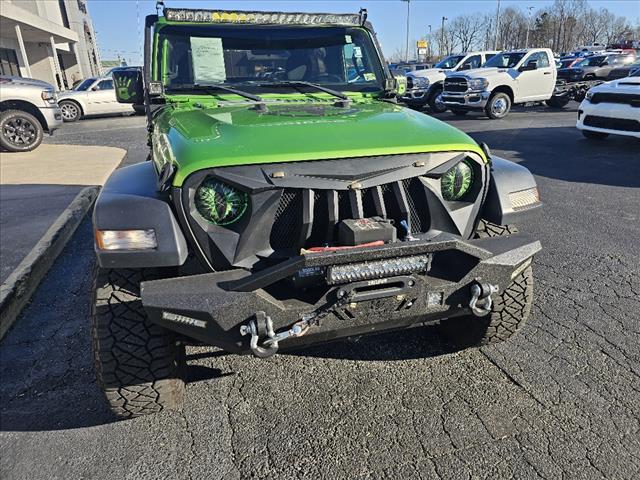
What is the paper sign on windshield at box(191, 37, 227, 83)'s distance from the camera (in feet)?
11.5

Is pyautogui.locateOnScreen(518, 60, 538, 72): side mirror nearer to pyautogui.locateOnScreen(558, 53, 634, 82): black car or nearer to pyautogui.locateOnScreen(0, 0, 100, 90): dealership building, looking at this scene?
pyautogui.locateOnScreen(558, 53, 634, 82): black car

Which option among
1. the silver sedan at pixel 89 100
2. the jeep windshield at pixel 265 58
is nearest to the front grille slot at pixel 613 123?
the jeep windshield at pixel 265 58

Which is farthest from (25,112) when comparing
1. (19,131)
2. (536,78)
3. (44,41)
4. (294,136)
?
(44,41)

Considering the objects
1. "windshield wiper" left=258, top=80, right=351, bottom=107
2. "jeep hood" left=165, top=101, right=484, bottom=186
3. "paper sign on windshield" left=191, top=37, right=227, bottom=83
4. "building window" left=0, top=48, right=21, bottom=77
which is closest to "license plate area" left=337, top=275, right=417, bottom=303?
"jeep hood" left=165, top=101, right=484, bottom=186

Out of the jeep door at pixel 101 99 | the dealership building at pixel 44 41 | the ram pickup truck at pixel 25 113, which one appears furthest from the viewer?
the dealership building at pixel 44 41

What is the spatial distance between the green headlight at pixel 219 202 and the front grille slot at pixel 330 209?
0.18 metres

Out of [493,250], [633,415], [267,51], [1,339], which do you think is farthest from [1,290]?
[633,415]

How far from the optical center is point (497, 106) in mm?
14203

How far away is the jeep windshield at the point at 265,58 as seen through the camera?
351cm

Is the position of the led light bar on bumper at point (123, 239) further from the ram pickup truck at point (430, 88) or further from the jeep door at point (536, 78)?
the jeep door at point (536, 78)

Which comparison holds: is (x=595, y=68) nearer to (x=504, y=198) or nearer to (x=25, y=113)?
(x=25, y=113)

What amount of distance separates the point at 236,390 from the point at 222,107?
1.81 m

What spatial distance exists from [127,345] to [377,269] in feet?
4.11


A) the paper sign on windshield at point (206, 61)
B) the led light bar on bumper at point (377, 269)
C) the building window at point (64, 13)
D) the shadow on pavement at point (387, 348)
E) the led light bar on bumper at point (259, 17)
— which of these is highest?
the building window at point (64, 13)
